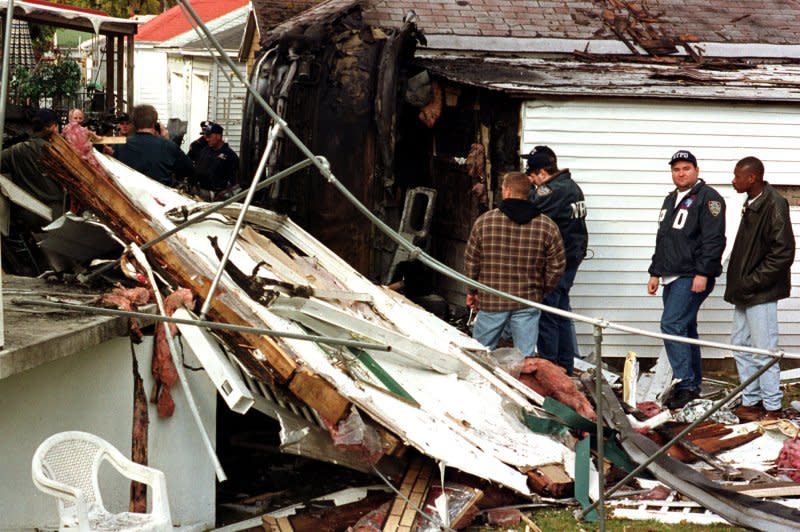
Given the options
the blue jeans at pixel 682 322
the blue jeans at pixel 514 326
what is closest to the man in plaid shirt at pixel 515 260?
the blue jeans at pixel 514 326

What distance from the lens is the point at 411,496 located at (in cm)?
696

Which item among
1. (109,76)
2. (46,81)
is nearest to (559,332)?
(109,76)

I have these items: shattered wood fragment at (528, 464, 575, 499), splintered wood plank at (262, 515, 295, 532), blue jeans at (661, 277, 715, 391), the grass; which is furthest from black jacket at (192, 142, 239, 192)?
the grass

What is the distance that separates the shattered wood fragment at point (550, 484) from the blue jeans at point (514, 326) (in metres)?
2.05

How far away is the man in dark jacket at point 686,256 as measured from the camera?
9.54m

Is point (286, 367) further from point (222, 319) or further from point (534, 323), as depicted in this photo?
point (534, 323)

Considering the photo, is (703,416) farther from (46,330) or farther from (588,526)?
(46,330)

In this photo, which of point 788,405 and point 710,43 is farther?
point 710,43

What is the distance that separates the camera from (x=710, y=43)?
14125 mm

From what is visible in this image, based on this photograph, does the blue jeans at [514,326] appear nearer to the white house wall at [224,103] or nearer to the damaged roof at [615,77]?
the damaged roof at [615,77]

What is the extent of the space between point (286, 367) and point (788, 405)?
16.3ft

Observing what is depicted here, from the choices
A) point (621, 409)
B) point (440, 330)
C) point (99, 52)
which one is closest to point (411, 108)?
point (440, 330)

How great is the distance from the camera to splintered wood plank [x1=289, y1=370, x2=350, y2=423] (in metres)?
6.69

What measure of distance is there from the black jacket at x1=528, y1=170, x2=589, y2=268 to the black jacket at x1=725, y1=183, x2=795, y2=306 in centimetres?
142
